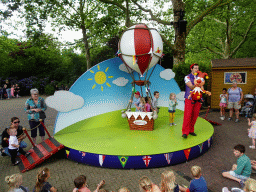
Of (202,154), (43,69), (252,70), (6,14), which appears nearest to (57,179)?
(202,154)

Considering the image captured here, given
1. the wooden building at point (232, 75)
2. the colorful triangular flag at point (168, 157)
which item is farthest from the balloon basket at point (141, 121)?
the wooden building at point (232, 75)

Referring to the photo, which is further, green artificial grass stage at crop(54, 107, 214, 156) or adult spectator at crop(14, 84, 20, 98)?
adult spectator at crop(14, 84, 20, 98)

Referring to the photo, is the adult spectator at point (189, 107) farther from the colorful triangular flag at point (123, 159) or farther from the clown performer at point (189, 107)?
the colorful triangular flag at point (123, 159)

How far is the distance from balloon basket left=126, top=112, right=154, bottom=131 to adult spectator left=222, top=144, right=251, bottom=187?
2644 millimetres

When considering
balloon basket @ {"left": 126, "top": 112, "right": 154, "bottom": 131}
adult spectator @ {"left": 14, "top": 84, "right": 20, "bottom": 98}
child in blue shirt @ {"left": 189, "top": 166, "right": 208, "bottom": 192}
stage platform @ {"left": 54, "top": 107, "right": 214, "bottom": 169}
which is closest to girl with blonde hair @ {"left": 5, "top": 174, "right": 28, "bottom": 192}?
stage platform @ {"left": 54, "top": 107, "right": 214, "bottom": 169}

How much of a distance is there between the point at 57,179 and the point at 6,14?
374 inches

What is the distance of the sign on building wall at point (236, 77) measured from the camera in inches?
397

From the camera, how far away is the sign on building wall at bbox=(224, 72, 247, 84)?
33.1 feet

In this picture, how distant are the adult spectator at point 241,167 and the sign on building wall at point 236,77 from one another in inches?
306

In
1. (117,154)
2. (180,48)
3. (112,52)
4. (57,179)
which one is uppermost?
(112,52)

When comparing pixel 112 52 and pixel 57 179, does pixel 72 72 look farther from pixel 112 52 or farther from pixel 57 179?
pixel 57 179

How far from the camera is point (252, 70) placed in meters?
9.94

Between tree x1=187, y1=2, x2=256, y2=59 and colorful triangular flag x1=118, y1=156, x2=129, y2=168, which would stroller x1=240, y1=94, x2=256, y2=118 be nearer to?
colorful triangular flag x1=118, y1=156, x2=129, y2=168

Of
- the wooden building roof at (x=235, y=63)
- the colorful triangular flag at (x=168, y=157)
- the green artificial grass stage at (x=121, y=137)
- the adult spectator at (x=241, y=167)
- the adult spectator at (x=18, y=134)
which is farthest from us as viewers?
the wooden building roof at (x=235, y=63)
